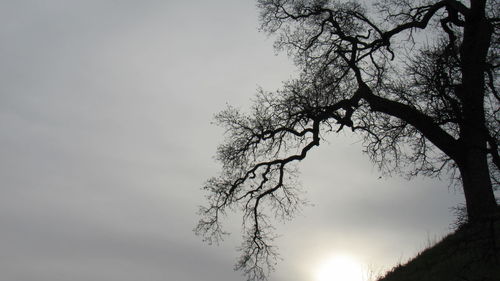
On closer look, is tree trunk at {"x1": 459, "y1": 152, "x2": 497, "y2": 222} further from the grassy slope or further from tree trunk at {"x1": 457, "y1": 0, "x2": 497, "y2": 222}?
the grassy slope

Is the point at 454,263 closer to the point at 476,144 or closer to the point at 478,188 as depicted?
the point at 478,188

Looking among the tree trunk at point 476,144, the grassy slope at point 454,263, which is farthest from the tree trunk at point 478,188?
the grassy slope at point 454,263

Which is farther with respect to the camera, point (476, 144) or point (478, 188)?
→ point (476, 144)

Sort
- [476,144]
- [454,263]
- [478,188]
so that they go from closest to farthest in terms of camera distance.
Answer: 1. [454,263]
2. [478,188]
3. [476,144]

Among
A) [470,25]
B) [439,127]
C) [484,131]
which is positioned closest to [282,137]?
[439,127]

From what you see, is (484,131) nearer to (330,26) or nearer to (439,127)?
(439,127)

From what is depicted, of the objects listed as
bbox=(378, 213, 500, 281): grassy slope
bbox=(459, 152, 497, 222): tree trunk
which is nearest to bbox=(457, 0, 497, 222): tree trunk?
bbox=(459, 152, 497, 222): tree trunk

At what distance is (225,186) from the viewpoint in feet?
56.0

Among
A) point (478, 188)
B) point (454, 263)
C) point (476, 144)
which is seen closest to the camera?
point (454, 263)

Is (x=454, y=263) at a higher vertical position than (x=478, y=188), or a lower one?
lower

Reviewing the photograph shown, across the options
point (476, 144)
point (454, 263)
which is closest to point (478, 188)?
point (476, 144)

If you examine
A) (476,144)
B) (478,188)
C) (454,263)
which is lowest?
(454,263)

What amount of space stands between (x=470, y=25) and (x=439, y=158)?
4781 mm

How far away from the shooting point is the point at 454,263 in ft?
41.8
